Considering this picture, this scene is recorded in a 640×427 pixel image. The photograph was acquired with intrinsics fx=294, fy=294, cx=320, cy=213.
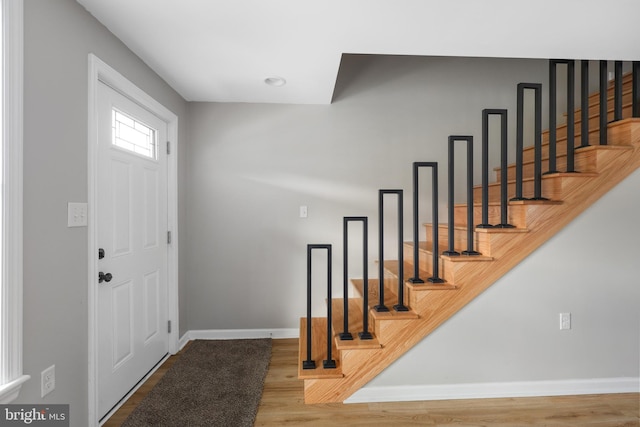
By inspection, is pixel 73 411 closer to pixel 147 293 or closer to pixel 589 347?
pixel 147 293

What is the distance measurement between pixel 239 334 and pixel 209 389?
2.60 feet

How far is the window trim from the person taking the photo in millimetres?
1084

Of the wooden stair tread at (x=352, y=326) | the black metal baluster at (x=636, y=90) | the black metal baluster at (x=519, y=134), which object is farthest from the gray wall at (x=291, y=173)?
the black metal baluster at (x=636, y=90)

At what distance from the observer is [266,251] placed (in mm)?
2777

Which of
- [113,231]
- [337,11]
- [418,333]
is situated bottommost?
[418,333]

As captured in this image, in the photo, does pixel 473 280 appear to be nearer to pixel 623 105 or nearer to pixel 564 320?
pixel 564 320

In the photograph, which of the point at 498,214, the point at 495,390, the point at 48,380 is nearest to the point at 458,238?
the point at 498,214

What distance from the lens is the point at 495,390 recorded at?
6.32 feet

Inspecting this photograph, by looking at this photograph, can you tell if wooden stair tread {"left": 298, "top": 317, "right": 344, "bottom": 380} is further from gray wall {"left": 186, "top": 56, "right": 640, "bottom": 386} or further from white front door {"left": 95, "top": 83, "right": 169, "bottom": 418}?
white front door {"left": 95, "top": 83, "right": 169, "bottom": 418}

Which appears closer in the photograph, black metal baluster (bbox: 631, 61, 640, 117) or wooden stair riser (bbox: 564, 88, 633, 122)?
black metal baluster (bbox: 631, 61, 640, 117)

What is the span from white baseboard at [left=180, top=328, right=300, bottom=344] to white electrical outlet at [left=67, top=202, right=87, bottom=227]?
165cm

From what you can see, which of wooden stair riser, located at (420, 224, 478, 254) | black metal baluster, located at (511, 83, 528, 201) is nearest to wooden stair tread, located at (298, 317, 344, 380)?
wooden stair riser, located at (420, 224, 478, 254)

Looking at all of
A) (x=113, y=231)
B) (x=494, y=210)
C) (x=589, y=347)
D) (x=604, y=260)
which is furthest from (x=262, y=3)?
(x=589, y=347)

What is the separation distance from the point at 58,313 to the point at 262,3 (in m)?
1.72
